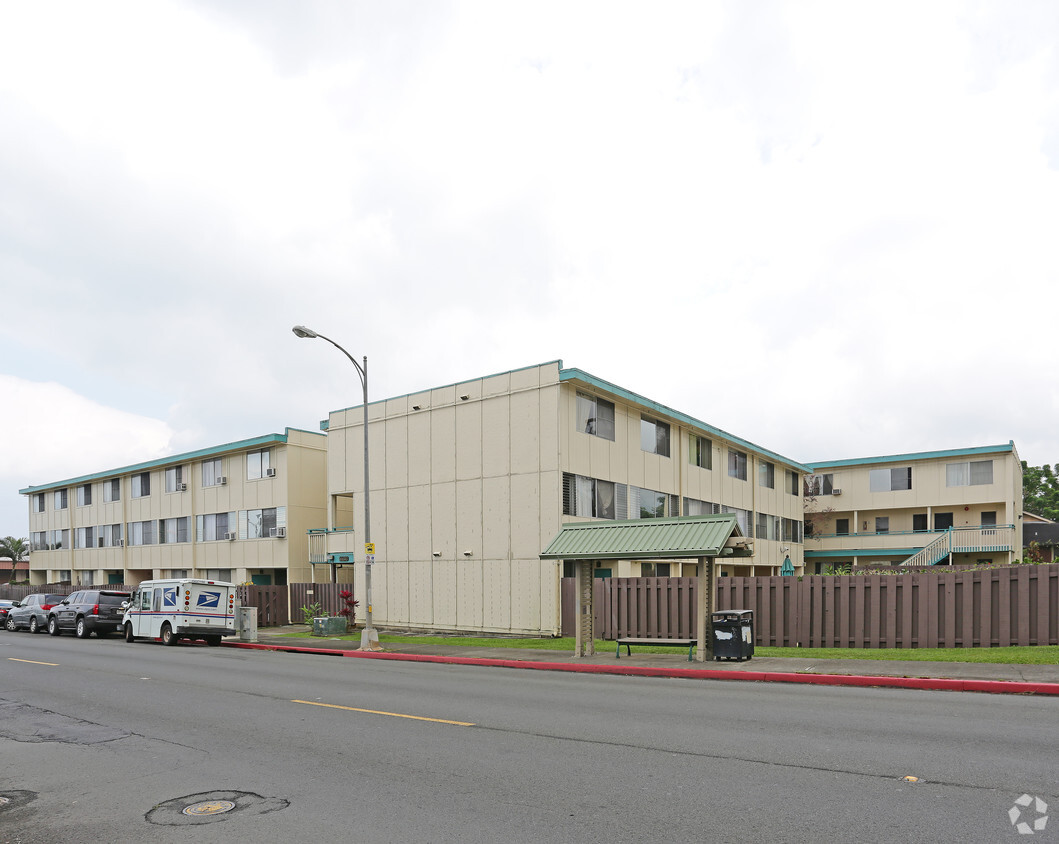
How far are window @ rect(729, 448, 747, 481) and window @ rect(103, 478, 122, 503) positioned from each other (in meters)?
35.8

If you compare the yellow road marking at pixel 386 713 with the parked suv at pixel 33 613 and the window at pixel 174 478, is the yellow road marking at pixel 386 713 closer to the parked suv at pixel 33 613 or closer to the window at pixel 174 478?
the parked suv at pixel 33 613

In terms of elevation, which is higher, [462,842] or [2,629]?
[462,842]

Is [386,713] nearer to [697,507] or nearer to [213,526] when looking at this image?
[697,507]

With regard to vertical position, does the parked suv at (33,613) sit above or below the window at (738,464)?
below

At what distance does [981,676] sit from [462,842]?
11.0 metres

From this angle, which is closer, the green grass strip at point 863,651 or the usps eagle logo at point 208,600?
the green grass strip at point 863,651

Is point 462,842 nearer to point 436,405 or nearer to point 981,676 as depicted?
point 981,676

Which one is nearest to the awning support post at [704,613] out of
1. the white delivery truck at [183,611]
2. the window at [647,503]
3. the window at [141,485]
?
the window at [647,503]

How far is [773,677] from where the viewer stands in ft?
48.6

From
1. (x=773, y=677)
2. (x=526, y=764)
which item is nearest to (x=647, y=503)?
(x=773, y=677)

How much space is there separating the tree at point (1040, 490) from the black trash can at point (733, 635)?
265 feet

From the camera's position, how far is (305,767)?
8.26m

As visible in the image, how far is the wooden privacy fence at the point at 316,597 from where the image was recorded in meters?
33.3

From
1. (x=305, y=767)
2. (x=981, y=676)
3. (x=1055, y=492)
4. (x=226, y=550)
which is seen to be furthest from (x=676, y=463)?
(x=1055, y=492)
